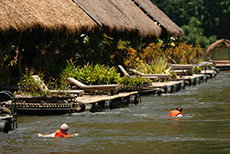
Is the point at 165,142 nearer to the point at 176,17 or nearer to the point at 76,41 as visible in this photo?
the point at 76,41

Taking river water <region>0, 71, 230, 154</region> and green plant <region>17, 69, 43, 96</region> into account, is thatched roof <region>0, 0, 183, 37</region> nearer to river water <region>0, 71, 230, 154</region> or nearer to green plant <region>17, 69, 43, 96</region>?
green plant <region>17, 69, 43, 96</region>

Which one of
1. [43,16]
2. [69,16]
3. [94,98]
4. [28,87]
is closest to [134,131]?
[94,98]

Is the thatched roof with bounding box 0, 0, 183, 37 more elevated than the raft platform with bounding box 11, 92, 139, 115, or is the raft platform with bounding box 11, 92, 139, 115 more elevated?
the thatched roof with bounding box 0, 0, 183, 37

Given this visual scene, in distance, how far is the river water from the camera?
46.6 feet

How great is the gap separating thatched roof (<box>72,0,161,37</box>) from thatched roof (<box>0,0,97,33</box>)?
1.14 meters

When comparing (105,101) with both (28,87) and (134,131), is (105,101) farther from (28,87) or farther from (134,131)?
(134,131)

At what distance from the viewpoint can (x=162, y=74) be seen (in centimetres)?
3206

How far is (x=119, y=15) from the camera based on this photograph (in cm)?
3381

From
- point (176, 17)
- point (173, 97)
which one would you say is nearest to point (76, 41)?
point (173, 97)

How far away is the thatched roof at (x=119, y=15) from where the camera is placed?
29.8 metres

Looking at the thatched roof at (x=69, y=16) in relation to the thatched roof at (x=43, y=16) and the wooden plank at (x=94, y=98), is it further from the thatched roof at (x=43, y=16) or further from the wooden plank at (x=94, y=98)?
the wooden plank at (x=94, y=98)

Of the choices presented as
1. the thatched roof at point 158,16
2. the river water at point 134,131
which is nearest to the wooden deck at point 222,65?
the thatched roof at point 158,16

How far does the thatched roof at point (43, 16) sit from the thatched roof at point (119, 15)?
114cm

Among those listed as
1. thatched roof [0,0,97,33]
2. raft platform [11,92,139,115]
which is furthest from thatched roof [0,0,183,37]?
raft platform [11,92,139,115]
